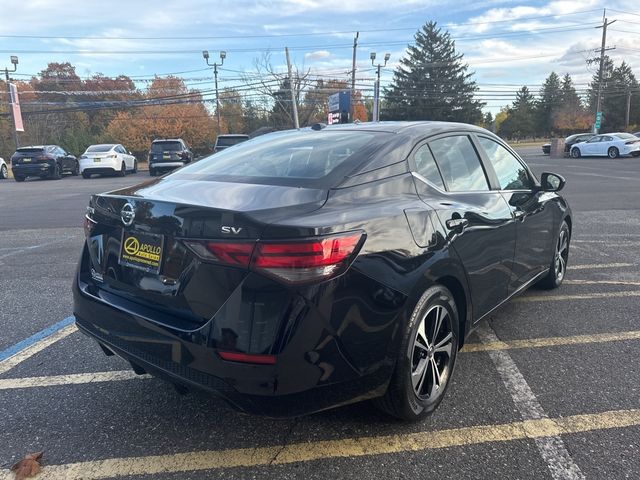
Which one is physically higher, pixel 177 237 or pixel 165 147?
pixel 165 147

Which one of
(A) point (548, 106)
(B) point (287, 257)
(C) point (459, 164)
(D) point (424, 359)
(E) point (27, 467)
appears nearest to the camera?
(B) point (287, 257)

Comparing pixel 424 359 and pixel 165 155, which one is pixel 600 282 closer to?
pixel 424 359

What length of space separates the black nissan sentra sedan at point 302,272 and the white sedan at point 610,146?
30.7 meters

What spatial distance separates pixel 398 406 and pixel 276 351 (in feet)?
2.79

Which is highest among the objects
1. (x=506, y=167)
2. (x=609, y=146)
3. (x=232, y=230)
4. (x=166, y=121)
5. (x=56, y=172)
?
(x=166, y=121)

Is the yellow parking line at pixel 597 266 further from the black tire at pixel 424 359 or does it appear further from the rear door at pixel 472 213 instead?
the black tire at pixel 424 359

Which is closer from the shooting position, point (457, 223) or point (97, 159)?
Result: point (457, 223)

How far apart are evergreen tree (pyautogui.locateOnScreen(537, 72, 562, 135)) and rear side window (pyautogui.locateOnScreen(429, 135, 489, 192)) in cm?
8802

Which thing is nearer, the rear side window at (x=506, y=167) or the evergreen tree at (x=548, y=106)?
the rear side window at (x=506, y=167)

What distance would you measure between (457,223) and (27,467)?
2.51m

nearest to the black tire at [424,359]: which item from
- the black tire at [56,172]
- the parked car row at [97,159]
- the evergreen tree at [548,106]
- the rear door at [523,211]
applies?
the rear door at [523,211]

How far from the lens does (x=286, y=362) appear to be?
6.61 ft

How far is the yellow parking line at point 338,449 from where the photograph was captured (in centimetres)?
231

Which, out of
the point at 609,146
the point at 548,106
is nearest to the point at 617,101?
the point at 548,106
